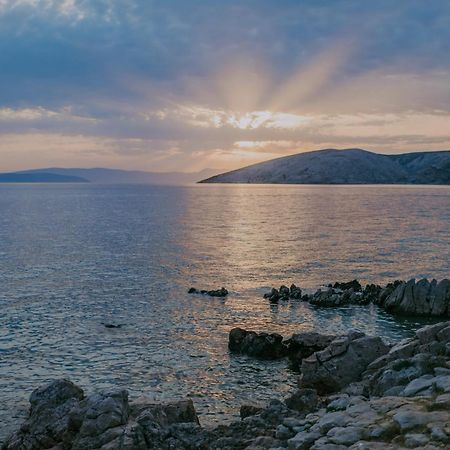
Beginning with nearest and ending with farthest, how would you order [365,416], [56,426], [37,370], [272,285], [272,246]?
[365,416]
[56,426]
[37,370]
[272,285]
[272,246]

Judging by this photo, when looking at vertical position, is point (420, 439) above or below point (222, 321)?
above

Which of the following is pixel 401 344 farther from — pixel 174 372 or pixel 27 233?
pixel 27 233

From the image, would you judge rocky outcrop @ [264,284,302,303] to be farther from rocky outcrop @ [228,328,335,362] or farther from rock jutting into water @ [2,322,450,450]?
rock jutting into water @ [2,322,450,450]

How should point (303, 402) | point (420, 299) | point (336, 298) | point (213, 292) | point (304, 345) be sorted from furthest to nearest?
point (213, 292), point (336, 298), point (420, 299), point (304, 345), point (303, 402)

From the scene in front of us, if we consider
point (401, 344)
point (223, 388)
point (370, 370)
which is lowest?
point (223, 388)

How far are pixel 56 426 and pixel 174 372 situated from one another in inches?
431

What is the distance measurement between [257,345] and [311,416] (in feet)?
57.6

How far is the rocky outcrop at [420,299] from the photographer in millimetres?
46875

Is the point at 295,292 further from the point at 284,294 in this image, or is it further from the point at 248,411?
the point at 248,411

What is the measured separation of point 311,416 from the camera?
18.4 m

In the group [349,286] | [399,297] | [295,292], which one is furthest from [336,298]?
[349,286]

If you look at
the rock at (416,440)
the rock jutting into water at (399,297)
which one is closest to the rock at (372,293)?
the rock jutting into water at (399,297)

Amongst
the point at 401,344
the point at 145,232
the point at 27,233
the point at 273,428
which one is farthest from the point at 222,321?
the point at 27,233

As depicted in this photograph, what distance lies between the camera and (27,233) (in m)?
109
